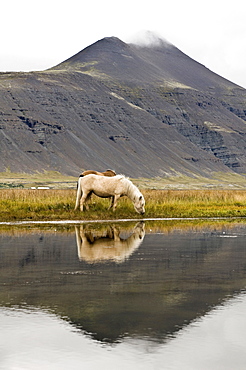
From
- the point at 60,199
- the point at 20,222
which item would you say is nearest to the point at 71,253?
the point at 20,222

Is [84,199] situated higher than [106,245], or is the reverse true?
[84,199]

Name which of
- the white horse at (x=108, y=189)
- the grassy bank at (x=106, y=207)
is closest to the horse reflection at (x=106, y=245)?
the grassy bank at (x=106, y=207)

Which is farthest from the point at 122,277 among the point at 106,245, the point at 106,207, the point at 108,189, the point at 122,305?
the point at 106,207

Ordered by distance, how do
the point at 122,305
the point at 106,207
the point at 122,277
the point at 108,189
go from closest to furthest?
the point at 122,305, the point at 122,277, the point at 108,189, the point at 106,207

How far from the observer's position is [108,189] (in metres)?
33.3

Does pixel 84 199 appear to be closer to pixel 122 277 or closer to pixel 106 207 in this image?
pixel 106 207

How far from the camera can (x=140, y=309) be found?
392 inches

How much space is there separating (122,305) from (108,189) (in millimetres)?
23080

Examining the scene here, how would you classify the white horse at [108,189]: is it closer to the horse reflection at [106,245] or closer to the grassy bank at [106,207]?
the grassy bank at [106,207]

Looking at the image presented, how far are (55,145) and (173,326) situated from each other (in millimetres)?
178288

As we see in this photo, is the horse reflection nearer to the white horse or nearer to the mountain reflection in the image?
the mountain reflection

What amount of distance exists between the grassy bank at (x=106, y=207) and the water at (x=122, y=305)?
1136cm

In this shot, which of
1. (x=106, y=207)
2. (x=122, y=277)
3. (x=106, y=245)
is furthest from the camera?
(x=106, y=207)

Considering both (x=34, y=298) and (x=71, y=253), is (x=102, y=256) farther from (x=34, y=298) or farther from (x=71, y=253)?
(x=34, y=298)
